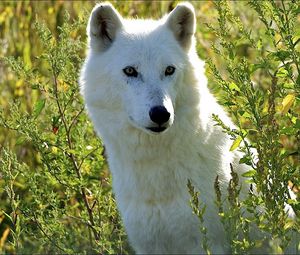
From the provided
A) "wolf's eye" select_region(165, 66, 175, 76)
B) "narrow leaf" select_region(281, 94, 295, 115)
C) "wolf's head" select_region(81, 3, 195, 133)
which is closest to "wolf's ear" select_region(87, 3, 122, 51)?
"wolf's head" select_region(81, 3, 195, 133)

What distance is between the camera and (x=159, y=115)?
12.5 feet

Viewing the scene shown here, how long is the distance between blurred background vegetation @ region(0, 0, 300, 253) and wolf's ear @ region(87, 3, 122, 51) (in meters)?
0.30

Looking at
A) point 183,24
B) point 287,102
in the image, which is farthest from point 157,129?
point 183,24

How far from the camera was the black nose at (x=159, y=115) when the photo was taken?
3.80m

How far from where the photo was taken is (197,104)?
14.0 ft

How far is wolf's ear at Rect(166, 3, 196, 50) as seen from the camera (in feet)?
14.5

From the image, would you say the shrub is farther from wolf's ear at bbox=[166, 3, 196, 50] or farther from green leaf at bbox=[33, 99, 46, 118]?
green leaf at bbox=[33, 99, 46, 118]

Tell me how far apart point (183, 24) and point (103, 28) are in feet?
1.64

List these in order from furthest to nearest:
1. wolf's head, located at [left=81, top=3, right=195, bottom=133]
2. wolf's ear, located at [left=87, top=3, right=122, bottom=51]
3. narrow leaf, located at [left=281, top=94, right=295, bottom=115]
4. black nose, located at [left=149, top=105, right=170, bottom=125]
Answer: wolf's ear, located at [left=87, top=3, right=122, bottom=51]
wolf's head, located at [left=81, top=3, right=195, bottom=133]
black nose, located at [left=149, top=105, right=170, bottom=125]
narrow leaf, located at [left=281, top=94, right=295, bottom=115]

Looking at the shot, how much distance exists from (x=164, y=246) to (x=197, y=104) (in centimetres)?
86

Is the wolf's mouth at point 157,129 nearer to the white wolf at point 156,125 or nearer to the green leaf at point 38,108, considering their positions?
the white wolf at point 156,125

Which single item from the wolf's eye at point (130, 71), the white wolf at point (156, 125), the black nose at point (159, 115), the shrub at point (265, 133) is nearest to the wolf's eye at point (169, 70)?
the white wolf at point (156, 125)

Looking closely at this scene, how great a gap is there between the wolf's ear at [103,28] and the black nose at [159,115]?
0.82 m

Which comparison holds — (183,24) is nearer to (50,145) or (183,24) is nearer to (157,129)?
(157,129)
